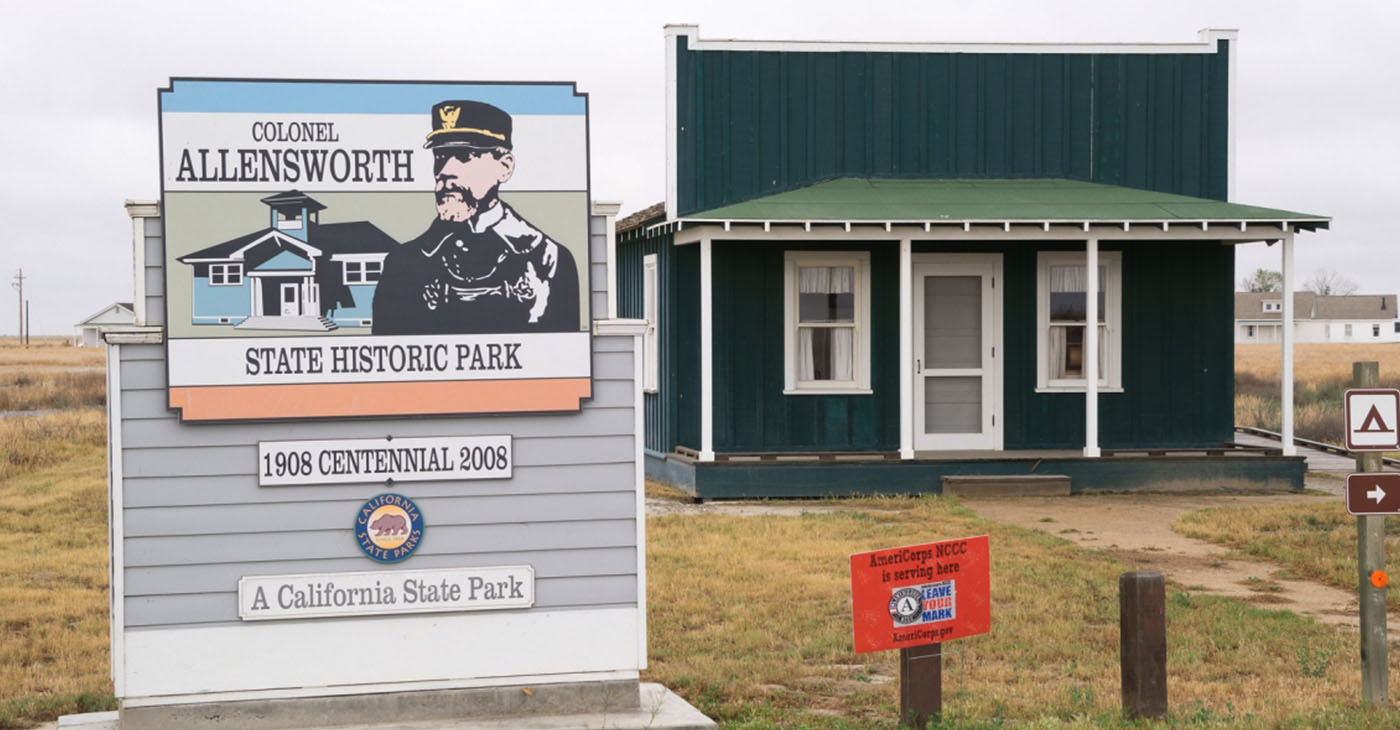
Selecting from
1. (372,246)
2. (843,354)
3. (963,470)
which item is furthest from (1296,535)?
(372,246)

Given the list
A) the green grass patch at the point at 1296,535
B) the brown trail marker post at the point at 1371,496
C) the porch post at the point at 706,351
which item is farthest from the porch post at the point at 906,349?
the brown trail marker post at the point at 1371,496

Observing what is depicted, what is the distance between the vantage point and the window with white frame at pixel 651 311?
20.5m

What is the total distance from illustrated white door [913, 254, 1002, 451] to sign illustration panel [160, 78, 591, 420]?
11.7m

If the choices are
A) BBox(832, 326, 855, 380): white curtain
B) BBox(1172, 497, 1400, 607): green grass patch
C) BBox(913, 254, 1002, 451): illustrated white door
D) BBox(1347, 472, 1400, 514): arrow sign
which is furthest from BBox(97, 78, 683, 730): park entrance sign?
BBox(913, 254, 1002, 451): illustrated white door

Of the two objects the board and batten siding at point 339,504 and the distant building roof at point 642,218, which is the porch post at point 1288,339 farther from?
the board and batten siding at point 339,504

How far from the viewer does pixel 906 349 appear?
1808 centimetres

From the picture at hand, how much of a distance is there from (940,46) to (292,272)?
13.0 meters

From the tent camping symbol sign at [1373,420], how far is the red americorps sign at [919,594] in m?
2.07

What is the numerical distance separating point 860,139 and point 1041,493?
184 inches

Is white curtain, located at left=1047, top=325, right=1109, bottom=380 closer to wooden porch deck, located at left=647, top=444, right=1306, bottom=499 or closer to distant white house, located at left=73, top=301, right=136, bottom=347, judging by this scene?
wooden porch deck, located at left=647, top=444, right=1306, bottom=499

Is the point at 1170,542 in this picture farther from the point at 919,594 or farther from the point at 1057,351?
the point at 919,594

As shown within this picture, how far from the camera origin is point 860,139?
19188 millimetres

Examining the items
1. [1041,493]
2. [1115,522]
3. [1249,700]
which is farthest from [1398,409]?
[1041,493]

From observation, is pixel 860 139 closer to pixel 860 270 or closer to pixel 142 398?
pixel 860 270
